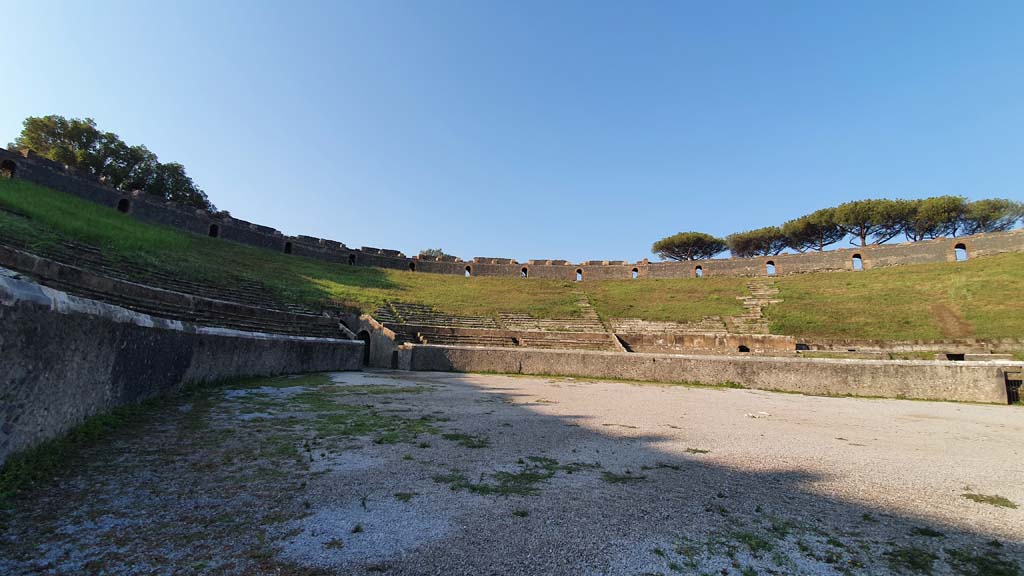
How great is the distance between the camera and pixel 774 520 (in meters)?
2.67

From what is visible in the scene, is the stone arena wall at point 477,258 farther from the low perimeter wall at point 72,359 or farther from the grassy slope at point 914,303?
the low perimeter wall at point 72,359

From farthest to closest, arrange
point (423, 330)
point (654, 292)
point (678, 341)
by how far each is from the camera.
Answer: point (654, 292)
point (678, 341)
point (423, 330)

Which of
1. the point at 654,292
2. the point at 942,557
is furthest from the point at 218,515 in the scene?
the point at 654,292

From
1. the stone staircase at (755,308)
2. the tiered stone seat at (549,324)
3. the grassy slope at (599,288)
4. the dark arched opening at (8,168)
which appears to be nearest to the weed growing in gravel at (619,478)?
the grassy slope at (599,288)

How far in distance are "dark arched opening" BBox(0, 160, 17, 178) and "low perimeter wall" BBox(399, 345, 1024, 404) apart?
93.5 ft

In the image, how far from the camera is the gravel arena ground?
2084 millimetres

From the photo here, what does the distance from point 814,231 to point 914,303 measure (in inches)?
1125

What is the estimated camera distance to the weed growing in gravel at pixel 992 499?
3014 millimetres

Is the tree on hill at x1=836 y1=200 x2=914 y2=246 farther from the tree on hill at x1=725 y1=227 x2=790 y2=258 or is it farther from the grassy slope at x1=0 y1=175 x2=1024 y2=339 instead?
the grassy slope at x1=0 y1=175 x2=1024 y2=339

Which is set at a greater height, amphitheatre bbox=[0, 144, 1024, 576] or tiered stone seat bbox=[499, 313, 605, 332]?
tiered stone seat bbox=[499, 313, 605, 332]

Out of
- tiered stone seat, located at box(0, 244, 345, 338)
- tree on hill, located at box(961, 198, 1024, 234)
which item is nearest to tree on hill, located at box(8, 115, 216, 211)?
tiered stone seat, located at box(0, 244, 345, 338)

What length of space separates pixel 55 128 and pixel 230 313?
131 feet

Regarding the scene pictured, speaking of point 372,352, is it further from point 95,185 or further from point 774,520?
point 95,185

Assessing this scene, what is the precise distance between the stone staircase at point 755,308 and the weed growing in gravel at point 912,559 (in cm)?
2241
